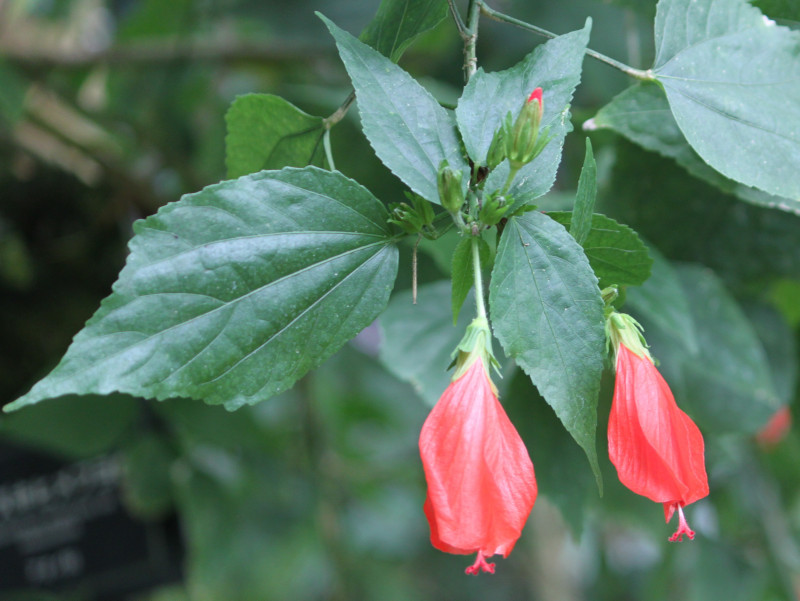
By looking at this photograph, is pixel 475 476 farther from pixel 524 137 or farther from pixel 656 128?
pixel 656 128

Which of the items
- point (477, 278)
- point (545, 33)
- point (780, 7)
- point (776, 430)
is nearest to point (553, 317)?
point (477, 278)

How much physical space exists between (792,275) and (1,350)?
2.51 ft

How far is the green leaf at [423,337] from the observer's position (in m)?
0.50

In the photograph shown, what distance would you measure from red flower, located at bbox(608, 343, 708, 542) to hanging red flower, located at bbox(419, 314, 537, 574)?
0.04 meters

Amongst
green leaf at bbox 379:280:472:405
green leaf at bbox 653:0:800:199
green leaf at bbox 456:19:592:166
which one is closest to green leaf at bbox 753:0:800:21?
green leaf at bbox 653:0:800:199

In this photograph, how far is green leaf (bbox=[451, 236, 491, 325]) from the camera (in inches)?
11.0

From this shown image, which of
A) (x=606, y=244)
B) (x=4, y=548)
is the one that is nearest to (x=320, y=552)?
(x=4, y=548)

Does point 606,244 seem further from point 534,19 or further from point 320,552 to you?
point 320,552

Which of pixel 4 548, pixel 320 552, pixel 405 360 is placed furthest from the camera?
pixel 320 552

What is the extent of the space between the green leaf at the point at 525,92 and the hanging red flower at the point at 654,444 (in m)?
0.09

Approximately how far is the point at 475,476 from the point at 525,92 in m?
0.15

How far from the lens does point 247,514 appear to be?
920mm

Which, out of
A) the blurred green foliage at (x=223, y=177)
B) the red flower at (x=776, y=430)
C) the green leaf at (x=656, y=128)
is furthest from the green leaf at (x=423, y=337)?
the red flower at (x=776, y=430)

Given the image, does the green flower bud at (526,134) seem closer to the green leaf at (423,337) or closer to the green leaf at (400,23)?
the green leaf at (400,23)
